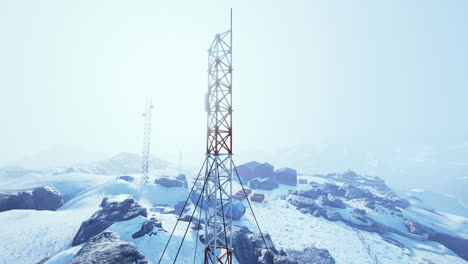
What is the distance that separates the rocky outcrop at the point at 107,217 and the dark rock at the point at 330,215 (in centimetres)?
3294

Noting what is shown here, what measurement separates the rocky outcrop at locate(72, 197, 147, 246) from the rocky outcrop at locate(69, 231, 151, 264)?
8.14m

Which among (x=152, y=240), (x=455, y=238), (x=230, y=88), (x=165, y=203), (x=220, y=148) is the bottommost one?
(x=455, y=238)

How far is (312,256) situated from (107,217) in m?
24.7

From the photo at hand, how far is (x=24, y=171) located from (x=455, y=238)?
13441 centimetres

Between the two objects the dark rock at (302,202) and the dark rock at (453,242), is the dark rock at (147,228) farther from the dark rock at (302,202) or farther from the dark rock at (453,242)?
the dark rock at (453,242)

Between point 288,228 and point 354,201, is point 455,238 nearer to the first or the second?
point 354,201

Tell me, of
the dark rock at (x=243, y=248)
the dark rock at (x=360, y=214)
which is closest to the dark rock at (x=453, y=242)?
the dark rock at (x=360, y=214)

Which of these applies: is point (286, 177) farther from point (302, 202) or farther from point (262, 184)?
point (302, 202)

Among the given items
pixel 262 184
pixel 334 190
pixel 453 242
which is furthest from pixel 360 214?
pixel 262 184

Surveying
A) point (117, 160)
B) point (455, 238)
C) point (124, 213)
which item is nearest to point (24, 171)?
point (117, 160)

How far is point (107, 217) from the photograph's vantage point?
2191 centimetres

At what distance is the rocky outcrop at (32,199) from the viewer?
3083cm

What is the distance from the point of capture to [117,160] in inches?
3910

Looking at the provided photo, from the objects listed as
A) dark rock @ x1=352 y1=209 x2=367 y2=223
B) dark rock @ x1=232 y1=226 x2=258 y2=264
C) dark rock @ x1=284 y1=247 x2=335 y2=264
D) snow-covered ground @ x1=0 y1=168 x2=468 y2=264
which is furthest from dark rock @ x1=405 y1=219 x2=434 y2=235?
dark rock @ x1=232 y1=226 x2=258 y2=264
